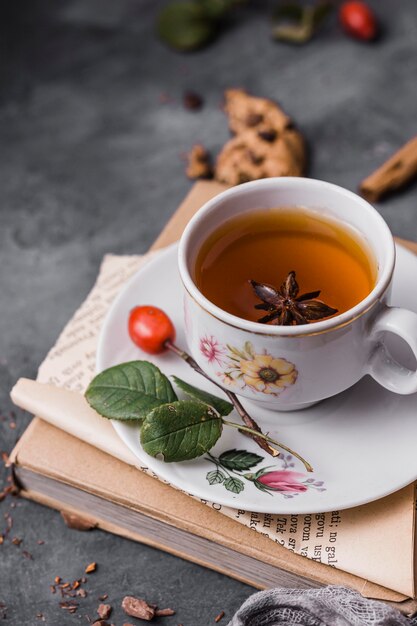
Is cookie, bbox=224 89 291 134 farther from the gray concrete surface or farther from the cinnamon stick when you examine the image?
the cinnamon stick

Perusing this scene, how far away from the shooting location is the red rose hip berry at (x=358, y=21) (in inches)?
102

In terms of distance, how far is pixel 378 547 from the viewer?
4.50 ft

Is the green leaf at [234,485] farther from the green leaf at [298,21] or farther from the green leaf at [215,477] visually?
the green leaf at [298,21]

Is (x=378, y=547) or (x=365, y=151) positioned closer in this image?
(x=378, y=547)

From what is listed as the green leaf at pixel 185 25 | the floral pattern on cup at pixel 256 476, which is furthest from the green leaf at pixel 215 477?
the green leaf at pixel 185 25

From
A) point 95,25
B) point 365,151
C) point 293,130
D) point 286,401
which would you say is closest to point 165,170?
point 293,130

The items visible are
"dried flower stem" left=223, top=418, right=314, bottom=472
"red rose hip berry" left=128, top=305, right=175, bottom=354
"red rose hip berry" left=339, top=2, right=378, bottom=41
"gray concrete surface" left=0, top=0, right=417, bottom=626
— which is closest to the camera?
"dried flower stem" left=223, top=418, right=314, bottom=472

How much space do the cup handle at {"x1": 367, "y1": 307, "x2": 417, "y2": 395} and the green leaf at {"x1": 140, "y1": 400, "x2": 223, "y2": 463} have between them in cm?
27

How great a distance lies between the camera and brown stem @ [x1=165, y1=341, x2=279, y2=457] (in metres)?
1.40

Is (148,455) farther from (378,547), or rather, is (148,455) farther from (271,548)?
(378,547)

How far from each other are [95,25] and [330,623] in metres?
2.12

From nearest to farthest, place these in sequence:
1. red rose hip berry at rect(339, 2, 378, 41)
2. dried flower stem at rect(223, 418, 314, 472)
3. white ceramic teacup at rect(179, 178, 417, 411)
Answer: white ceramic teacup at rect(179, 178, 417, 411), dried flower stem at rect(223, 418, 314, 472), red rose hip berry at rect(339, 2, 378, 41)

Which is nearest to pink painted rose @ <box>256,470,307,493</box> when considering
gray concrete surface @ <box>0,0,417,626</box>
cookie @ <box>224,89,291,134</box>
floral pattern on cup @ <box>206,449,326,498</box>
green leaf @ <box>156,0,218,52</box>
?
floral pattern on cup @ <box>206,449,326,498</box>

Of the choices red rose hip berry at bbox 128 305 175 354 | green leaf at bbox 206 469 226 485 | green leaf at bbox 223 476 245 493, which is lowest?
green leaf at bbox 223 476 245 493
